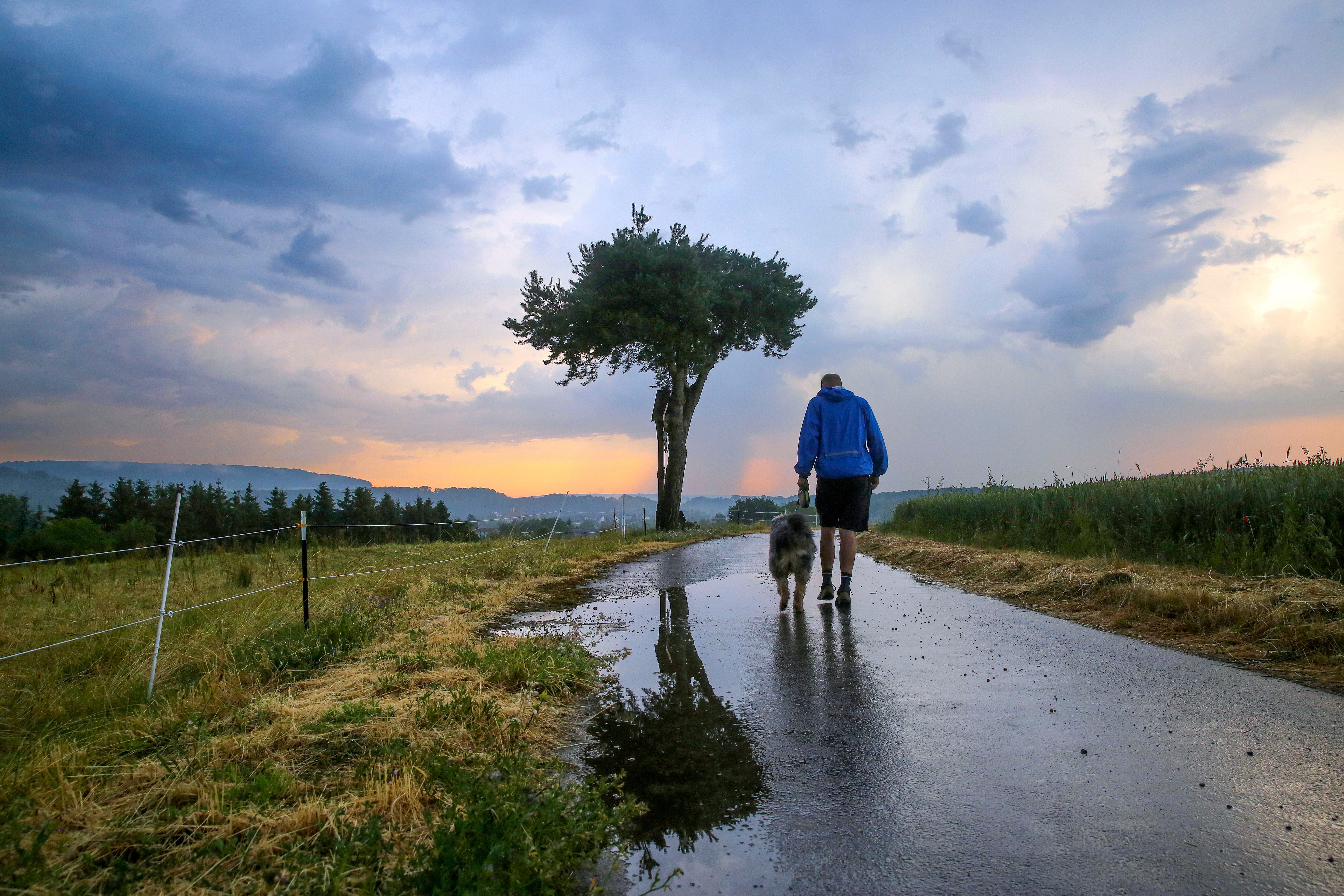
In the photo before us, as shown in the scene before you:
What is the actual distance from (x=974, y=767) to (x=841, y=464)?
4.56 m

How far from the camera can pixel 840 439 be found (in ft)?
24.1

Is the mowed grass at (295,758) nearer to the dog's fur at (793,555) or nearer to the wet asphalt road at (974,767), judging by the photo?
the wet asphalt road at (974,767)

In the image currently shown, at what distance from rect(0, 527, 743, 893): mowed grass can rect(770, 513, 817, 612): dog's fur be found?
2.52 meters

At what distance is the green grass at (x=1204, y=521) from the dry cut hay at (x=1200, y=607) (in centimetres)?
51

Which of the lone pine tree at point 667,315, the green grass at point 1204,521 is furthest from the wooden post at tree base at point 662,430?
the green grass at point 1204,521

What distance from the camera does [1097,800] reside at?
259 centimetres

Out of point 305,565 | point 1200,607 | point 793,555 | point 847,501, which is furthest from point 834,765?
point 305,565

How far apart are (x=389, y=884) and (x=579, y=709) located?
204cm

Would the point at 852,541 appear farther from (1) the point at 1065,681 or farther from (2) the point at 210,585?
(2) the point at 210,585

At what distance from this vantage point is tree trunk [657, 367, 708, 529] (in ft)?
76.6

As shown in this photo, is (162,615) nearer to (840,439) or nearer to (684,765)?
(684,765)

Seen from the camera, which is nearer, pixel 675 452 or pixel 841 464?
pixel 841 464

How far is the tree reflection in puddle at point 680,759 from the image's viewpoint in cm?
254

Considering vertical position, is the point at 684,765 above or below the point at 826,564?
below
